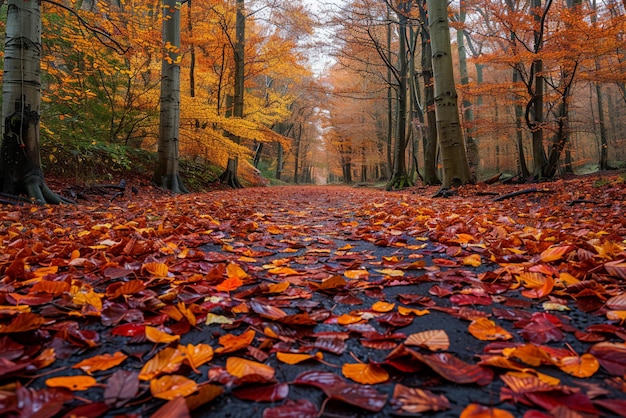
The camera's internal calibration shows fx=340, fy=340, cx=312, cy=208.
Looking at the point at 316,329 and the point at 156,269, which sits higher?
the point at 156,269

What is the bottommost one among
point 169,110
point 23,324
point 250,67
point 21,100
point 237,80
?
point 23,324

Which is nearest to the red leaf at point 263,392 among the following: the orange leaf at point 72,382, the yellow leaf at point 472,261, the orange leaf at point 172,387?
the orange leaf at point 172,387

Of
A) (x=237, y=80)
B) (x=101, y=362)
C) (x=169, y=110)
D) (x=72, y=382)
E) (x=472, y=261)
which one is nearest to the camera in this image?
(x=72, y=382)

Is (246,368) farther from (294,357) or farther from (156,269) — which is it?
(156,269)

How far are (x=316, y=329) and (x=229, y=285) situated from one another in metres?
0.57

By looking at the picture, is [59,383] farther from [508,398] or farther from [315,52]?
[315,52]

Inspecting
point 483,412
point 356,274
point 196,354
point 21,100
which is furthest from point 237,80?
point 483,412

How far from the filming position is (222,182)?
11484 mm

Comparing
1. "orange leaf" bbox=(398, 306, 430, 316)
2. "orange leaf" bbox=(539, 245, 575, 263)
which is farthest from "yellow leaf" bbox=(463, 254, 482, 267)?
"orange leaf" bbox=(398, 306, 430, 316)

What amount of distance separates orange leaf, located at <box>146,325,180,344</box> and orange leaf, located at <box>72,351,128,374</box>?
88mm

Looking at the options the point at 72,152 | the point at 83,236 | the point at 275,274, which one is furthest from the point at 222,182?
A: the point at 275,274

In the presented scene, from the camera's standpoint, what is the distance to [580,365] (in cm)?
92

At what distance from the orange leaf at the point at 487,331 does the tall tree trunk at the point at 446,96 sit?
5803 millimetres

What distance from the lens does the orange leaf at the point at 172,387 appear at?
32.1 inches
